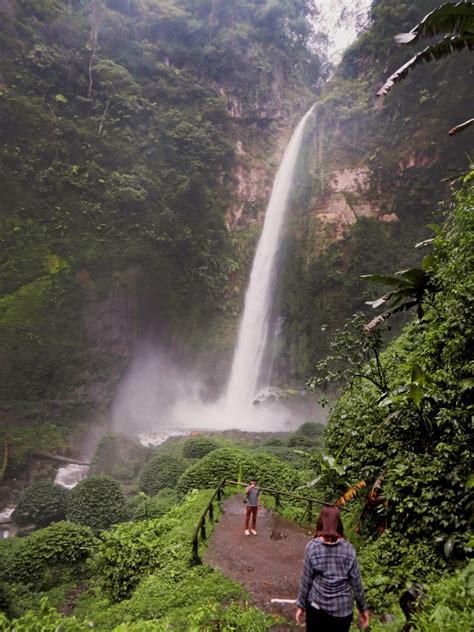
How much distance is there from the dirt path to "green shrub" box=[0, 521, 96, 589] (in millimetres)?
2783

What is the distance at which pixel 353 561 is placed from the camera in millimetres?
2461

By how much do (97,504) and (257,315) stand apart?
688 inches

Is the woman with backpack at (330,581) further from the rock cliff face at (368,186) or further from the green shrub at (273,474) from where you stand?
the rock cliff face at (368,186)

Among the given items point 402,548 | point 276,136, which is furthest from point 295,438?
point 276,136

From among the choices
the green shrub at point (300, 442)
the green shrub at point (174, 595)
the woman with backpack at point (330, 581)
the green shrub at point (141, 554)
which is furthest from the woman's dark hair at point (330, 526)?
the green shrub at point (300, 442)

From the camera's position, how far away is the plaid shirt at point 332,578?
2.40m

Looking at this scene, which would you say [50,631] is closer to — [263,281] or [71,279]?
[71,279]

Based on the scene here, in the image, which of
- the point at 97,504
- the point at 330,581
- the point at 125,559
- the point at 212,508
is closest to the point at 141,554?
the point at 125,559

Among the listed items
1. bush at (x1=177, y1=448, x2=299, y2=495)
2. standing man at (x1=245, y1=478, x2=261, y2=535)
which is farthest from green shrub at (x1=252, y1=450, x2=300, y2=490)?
standing man at (x1=245, y1=478, x2=261, y2=535)

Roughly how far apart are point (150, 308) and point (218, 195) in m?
10.2

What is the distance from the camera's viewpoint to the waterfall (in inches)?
984

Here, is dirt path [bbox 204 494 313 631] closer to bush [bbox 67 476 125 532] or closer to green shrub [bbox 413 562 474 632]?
green shrub [bbox 413 562 474 632]

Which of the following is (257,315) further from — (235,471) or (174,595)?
(174,595)

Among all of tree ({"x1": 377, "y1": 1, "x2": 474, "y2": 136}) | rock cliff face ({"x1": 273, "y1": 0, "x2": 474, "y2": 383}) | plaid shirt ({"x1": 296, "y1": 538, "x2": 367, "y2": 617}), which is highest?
rock cliff face ({"x1": 273, "y1": 0, "x2": 474, "y2": 383})
